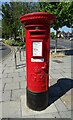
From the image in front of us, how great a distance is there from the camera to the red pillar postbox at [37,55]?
454cm

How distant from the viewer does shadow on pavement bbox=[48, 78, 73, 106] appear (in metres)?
5.73

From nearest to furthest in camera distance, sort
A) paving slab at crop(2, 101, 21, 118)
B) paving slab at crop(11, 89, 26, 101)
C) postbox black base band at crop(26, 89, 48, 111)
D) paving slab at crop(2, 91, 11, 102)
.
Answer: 1. paving slab at crop(2, 101, 21, 118)
2. postbox black base band at crop(26, 89, 48, 111)
3. paving slab at crop(2, 91, 11, 102)
4. paving slab at crop(11, 89, 26, 101)

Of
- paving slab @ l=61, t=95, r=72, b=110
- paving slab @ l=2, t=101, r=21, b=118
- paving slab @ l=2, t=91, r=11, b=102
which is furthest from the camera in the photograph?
paving slab @ l=2, t=91, r=11, b=102

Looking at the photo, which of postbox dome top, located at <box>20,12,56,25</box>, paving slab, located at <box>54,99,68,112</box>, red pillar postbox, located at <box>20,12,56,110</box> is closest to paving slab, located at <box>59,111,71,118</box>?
paving slab, located at <box>54,99,68,112</box>

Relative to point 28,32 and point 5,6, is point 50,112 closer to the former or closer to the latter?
point 28,32

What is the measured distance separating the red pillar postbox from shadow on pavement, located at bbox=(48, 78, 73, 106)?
0.64m

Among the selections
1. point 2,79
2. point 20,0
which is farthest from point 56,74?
point 20,0

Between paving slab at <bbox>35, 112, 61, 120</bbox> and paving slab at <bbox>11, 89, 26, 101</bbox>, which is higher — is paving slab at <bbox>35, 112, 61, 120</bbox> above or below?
below

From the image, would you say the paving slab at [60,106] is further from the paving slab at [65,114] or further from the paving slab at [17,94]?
the paving slab at [17,94]

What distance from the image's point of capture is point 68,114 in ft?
15.3

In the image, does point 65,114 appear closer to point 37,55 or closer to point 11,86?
point 37,55

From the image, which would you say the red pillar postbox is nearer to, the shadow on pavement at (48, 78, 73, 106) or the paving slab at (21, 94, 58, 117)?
the paving slab at (21, 94, 58, 117)

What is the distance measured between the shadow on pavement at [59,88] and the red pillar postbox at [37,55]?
0.64 meters

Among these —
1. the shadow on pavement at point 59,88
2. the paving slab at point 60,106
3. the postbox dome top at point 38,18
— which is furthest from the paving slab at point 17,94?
the postbox dome top at point 38,18
